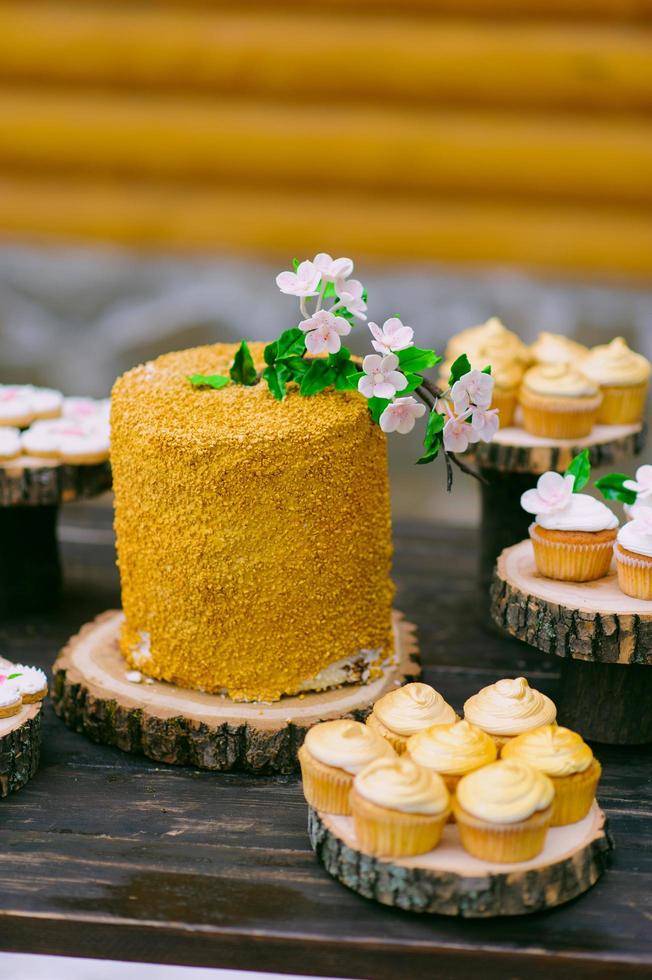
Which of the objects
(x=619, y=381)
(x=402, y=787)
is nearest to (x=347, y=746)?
(x=402, y=787)

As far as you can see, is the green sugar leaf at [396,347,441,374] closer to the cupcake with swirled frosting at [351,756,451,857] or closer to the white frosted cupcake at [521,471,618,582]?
the white frosted cupcake at [521,471,618,582]

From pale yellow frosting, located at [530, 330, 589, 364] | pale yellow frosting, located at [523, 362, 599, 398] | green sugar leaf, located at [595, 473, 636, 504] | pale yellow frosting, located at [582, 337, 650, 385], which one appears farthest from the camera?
pale yellow frosting, located at [530, 330, 589, 364]

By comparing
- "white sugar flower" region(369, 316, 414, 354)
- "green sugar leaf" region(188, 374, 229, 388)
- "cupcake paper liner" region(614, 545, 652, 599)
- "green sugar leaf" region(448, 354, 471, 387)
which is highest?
"white sugar flower" region(369, 316, 414, 354)

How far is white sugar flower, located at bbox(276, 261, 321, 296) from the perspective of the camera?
6.99ft

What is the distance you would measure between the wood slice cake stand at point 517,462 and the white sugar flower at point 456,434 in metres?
0.49

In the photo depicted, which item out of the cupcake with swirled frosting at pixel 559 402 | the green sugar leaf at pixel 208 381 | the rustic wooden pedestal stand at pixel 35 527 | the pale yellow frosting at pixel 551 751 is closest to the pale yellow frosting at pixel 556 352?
the cupcake with swirled frosting at pixel 559 402

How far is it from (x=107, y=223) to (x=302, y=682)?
8.47 ft

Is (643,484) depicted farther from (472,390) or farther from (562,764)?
(562,764)

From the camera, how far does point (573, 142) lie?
13.0 ft

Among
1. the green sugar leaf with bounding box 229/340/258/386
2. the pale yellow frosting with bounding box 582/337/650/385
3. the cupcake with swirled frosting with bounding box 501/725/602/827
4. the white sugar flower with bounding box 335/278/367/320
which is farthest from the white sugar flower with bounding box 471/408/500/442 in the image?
the pale yellow frosting with bounding box 582/337/650/385

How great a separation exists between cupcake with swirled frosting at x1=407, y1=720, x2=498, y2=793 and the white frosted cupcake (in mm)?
422

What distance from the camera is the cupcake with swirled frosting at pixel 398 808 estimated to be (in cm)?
174

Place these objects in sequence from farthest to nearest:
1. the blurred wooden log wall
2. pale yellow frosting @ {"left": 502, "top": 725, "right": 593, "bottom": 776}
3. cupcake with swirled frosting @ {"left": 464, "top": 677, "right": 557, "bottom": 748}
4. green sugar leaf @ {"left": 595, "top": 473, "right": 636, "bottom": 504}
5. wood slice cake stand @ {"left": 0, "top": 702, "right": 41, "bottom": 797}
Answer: the blurred wooden log wall → green sugar leaf @ {"left": 595, "top": 473, "right": 636, "bottom": 504} → wood slice cake stand @ {"left": 0, "top": 702, "right": 41, "bottom": 797} → cupcake with swirled frosting @ {"left": 464, "top": 677, "right": 557, "bottom": 748} → pale yellow frosting @ {"left": 502, "top": 725, "right": 593, "bottom": 776}

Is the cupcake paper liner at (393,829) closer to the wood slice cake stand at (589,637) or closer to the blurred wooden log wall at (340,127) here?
the wood slice cake stand at (589,637)
